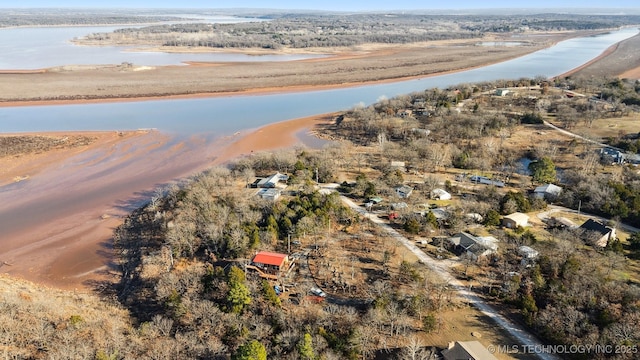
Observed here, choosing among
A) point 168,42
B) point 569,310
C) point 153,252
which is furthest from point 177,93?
point 168,42

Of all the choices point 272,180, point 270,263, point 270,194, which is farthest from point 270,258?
point 272,180

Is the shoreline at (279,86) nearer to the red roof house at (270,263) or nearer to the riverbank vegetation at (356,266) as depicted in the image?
the riverbank vegetation at (356,266)

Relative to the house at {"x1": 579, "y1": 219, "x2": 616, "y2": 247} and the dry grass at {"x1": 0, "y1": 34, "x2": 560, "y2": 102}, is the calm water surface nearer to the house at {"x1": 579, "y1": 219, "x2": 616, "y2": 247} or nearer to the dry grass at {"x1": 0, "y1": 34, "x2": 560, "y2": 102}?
the dry grass at {"x1": 0, "y1": 34, "x2": 560, "y2": 102}

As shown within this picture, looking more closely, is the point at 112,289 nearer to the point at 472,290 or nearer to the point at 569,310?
the point at 472,290

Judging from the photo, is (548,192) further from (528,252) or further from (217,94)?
(217,94)

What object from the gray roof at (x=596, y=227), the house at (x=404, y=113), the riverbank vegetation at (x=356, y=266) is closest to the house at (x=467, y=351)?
the riverbank vegetation at (x=356, y=266)
